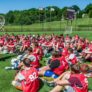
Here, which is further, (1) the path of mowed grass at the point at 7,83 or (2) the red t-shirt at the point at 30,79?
(1) the path of mowed grass at the point at 7,83

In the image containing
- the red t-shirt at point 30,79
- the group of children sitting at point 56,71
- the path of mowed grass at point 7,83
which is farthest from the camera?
the path of mowed grass at point 7,83

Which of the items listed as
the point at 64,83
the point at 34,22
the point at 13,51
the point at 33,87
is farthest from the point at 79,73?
the point at 34,22

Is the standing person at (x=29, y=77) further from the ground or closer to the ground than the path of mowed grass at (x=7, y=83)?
further from the ground

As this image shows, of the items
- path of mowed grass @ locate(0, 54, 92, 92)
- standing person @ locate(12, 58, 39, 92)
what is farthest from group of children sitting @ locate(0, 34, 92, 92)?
path of mowed grass @ locate(0, 54, 92, 92)

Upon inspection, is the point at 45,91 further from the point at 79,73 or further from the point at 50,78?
the point at 79,73

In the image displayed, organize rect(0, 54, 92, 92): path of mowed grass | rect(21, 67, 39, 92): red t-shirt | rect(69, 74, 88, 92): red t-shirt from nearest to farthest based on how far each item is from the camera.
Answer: rect(69, 74, 88, 92): red t-shirt < rect(21, 67, 39, 92): red t-shirt < rect(0, 54, 92, 92): path of mowed grass

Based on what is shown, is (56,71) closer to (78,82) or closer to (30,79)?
(30,79)

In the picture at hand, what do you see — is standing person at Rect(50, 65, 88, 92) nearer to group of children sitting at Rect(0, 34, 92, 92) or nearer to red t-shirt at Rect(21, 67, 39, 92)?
group of children sitting at Rect(0, 34, 92, 92)

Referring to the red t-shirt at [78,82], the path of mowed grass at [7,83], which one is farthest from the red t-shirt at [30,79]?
the red t-shirt at [78,82]

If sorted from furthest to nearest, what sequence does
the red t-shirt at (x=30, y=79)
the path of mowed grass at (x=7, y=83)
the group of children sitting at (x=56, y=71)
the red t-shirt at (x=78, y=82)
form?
the path of mowed grass at (x=7, y=83) < the red t-shirt at (x=30, y=79) < the group of children sitting at (x=56, y=71) < the red t-shirt at (x=78, y=82)

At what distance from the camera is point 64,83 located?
8.84 m

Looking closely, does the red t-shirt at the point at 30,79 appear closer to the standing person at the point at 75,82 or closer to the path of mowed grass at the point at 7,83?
the path of mowed grass at the point at 7,83

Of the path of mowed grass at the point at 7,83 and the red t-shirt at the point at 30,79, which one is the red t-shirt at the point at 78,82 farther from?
the path of mowed grass at the point at 7,83

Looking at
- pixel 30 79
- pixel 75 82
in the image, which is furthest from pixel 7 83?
pixel 75 82
